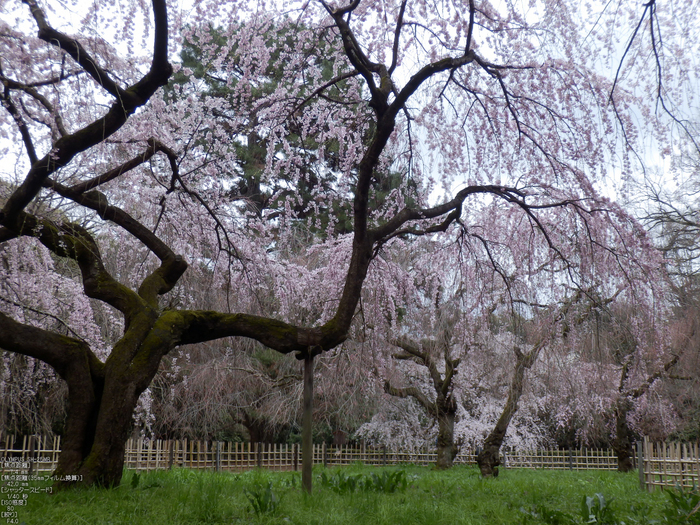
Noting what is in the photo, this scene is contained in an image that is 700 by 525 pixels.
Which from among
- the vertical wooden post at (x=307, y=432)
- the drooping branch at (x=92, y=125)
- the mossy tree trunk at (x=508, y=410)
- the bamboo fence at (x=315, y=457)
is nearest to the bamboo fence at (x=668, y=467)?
the bamboo fence at (x=315, y=457)

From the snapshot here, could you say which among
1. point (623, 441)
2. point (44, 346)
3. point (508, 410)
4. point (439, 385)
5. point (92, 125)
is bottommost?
point (623, 441)

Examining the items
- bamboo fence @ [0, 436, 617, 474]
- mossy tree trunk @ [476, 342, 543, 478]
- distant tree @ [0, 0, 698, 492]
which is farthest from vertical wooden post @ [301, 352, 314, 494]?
bamboo fence @ [0, 436, 617, 474]

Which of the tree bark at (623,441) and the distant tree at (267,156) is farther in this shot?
the tree bark at (623,441)

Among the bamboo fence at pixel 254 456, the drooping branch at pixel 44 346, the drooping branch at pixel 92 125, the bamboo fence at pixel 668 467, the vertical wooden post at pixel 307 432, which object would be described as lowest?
the bamboo fence at pixel 254 456

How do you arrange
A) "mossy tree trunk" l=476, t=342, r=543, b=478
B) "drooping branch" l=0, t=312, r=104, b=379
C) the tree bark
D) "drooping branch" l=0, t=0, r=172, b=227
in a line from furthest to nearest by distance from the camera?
the tree bark → "mossy tree trunk" l=476, t=342, r=543, b=478 → "drooping branch" l=0, t=312, r=104, b=379 → "drooping branch" l=0, t=0, r=172, b=227

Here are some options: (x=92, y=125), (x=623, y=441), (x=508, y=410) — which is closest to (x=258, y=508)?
(x=92, y=125)

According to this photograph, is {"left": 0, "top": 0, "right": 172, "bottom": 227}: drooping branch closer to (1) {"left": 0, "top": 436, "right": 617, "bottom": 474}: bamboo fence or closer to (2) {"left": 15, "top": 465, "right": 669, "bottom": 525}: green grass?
(2) {"left": 15, "top": 465, "right": 669, "bottom": 525}: green grass

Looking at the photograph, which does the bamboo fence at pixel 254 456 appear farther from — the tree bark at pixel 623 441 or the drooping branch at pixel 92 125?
the drooping branch at pixel 92 125

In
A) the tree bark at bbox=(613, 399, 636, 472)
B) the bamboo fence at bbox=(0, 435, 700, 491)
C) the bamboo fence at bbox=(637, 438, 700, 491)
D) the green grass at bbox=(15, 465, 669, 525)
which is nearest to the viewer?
the green grass at bbox=(15, 465, 669, 525)

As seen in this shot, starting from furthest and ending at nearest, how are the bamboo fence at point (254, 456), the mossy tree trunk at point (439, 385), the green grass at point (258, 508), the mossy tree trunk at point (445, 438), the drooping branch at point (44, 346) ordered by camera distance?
the mossy tree trunk at point (445, 438), the mossy tree trunk at point (439, 385), the bamboo fence at point (254, 456), the drooping branch at point (44, 346), the green grass at point (258, 508)

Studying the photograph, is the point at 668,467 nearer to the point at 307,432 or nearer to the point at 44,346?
the point at 307,432

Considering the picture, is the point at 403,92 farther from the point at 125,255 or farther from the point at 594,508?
the point at 125,255

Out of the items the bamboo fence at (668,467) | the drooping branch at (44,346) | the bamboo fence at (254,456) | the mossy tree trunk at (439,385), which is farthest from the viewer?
the mossy tree trunk at (439,385)

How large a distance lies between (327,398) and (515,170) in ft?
25.7
